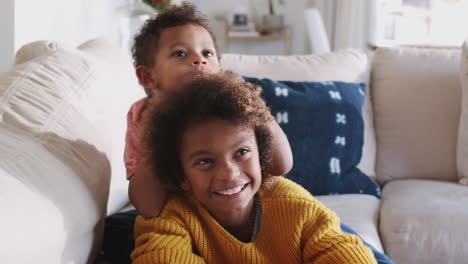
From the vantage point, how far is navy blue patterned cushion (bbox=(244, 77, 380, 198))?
1.92 m

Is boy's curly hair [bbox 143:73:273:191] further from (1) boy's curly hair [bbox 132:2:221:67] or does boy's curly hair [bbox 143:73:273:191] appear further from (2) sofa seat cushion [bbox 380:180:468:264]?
(2) sofa seat cushion [bbox 380:180:468:264]

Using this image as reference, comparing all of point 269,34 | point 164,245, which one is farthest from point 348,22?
point 164,245

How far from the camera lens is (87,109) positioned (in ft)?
4.29

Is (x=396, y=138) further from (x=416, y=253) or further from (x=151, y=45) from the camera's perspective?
(x=151, y=45)

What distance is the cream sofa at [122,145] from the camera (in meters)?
0.96

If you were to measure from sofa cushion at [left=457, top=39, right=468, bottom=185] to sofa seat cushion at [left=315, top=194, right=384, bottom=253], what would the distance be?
407 mm

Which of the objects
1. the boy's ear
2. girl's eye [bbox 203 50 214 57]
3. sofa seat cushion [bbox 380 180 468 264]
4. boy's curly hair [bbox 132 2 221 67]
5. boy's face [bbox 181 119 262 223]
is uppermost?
boy's curly hair [bbox 132 2 221 67]

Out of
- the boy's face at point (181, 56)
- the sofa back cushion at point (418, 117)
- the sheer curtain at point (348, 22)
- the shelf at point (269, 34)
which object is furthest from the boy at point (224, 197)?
the shelf at point (269, 34)

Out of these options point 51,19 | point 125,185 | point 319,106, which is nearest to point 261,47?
point 51,19

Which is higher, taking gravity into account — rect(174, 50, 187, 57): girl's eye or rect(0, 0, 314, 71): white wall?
rect(174, 50, 187, 57): girl's eye

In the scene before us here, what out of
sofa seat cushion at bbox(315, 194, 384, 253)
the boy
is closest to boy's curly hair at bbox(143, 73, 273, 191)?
the boy

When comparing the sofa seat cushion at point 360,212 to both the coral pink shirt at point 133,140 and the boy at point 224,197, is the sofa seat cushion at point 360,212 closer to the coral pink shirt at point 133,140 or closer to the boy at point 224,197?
the boy at point 224,197

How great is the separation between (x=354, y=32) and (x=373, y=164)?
2460 mm

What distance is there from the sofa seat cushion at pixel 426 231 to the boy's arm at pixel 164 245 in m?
0.88
